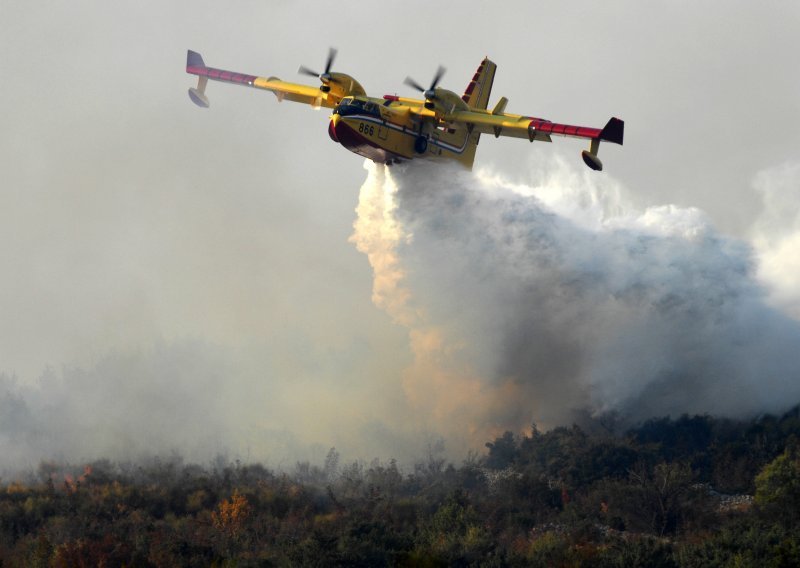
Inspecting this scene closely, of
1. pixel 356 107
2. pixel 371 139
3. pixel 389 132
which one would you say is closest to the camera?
pixel 356 107

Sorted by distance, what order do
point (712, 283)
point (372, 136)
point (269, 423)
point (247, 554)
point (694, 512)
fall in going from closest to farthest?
→ point (247, 554)
point (694, 512)
point (372, 136)
point (712, 283)
point (269, 423)

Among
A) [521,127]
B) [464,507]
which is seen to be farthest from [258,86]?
[464,507]

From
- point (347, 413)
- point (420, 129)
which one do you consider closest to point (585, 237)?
point (420, 129)

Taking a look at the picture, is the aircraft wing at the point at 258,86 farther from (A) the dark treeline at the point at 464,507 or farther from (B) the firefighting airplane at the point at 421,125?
(A) the dark treeline at the point at 464,507

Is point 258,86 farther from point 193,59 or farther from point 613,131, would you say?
point 613,131

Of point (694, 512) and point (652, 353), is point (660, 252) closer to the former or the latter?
point (652, 353)

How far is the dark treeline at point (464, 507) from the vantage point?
32.4m

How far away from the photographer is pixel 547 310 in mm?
45312

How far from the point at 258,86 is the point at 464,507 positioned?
58.2 ft

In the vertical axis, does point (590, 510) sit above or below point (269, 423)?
below

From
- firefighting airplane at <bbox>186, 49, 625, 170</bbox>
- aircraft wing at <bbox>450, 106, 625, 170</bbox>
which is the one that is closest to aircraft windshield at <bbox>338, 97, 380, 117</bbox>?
firefighting airplane at <bbox>186, 49, 625, 170</bbox>

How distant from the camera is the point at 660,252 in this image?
46375 mm

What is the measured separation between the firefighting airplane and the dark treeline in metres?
9.53

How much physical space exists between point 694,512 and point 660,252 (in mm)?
10753
